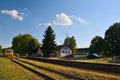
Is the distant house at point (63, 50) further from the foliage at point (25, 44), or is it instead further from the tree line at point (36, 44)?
the foliage at point (25, 44)

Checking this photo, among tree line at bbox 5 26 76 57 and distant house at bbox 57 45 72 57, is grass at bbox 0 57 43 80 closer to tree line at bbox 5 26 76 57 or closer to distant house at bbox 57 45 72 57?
tree line at bbox 5 26 76 57

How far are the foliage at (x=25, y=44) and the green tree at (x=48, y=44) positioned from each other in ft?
84.9

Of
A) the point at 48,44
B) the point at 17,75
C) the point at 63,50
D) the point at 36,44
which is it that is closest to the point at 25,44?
the point at 36,44

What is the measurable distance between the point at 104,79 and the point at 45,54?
60.5m

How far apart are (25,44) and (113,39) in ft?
222

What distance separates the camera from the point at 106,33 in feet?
194

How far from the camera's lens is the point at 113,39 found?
5662 cm

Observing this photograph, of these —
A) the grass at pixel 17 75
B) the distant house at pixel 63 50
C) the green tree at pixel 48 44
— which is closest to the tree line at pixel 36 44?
the green tree at pixel 48 44

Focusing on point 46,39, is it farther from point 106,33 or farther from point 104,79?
point 104,79

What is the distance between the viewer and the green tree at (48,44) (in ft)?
240

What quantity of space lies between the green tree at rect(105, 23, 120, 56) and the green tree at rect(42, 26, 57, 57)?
2104 centimetres

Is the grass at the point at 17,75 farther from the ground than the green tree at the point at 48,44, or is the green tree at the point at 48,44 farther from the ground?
the green tree at the point at 48,44

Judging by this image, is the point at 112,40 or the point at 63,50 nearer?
the point at 112,40

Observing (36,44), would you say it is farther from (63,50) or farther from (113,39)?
(113,39)
